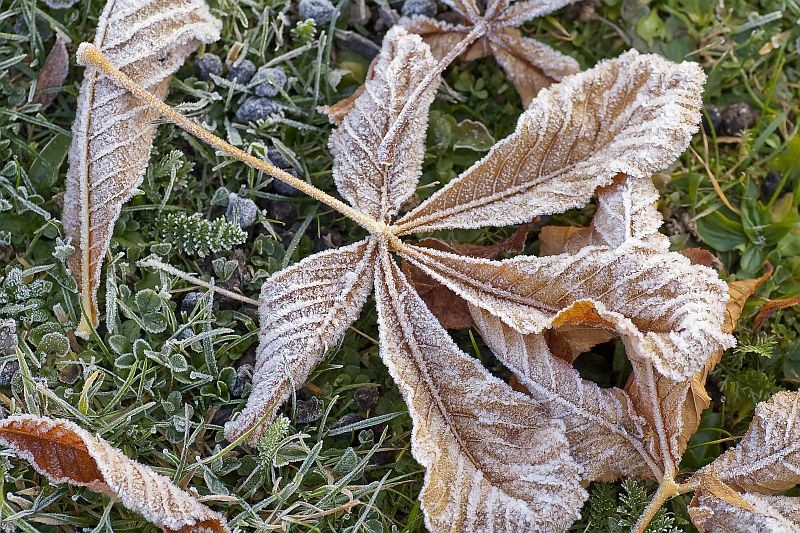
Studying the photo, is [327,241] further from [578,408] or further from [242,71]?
[578,408]

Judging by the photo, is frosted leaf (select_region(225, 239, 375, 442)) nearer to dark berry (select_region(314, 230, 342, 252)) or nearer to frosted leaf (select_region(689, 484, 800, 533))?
dark berry (select_region(314, 230, 342, 252))

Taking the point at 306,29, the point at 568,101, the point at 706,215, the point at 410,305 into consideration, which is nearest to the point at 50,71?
the point at 306,29

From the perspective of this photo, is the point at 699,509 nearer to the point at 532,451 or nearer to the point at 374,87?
the point at 532,451

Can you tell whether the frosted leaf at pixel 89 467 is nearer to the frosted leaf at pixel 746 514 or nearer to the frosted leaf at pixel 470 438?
the frosted leaf at pixel 470 438

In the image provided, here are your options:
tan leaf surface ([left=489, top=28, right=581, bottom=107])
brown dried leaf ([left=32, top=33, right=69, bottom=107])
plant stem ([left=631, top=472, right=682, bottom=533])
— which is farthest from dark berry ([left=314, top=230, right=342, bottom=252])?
plant stem ([left=631, top=472, right=682, bottom=533])

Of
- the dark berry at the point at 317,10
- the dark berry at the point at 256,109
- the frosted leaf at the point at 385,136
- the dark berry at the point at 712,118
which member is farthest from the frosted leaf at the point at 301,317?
the dark berry at the point at 712,118

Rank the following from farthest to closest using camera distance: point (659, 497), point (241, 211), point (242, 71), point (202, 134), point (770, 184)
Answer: point (770, 184)
point (242, 71)
point (241, 211)
point (202, 134)
point (659, 497)

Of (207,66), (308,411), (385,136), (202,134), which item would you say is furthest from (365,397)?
(207,66)
